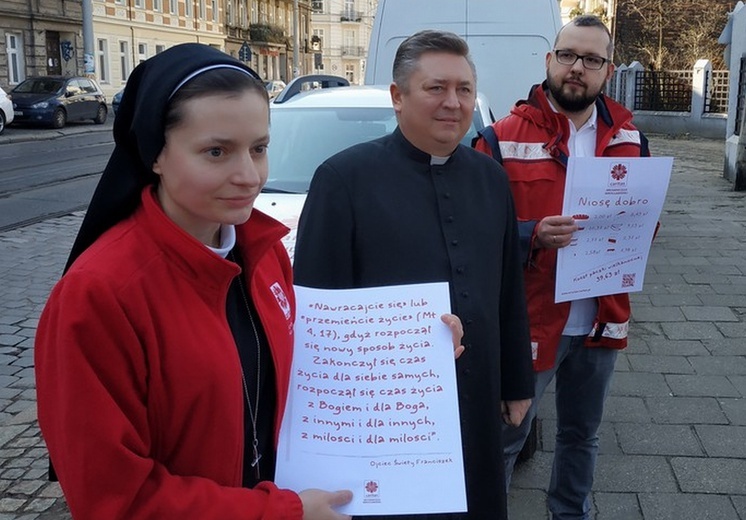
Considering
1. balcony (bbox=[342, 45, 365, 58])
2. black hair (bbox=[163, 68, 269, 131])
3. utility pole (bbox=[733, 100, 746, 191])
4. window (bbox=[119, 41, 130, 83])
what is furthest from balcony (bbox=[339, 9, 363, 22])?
black hair (bbox=[163, 68, 269, 131])

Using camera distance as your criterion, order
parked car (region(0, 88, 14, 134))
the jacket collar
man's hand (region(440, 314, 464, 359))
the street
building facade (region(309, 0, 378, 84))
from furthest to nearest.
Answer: building facade (region(309, 0, 378, 84))
parked car (region(0, 88, 14, 134))
the street
man's hand (region(440, 314, 464, 359))
the jacket collar

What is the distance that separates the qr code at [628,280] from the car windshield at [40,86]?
1032 inches

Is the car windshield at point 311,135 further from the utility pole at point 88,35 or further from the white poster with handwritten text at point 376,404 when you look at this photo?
the utility pole at point 88,35

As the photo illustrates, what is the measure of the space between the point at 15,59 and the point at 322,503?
36102 millimetres

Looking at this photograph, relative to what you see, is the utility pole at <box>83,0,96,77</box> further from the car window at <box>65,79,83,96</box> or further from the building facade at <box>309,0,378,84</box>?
the building facade at <box>309,0,378,84</box>

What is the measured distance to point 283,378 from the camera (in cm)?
177

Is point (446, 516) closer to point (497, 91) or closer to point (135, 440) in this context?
point (135, 440)

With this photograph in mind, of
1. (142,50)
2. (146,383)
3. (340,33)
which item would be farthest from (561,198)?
(340,33)

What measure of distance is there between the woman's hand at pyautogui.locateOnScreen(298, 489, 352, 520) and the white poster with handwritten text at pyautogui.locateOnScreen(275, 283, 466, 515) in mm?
35

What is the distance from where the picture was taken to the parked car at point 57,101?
2495cm

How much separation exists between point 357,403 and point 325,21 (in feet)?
308

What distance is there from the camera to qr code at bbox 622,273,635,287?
9.86 ft

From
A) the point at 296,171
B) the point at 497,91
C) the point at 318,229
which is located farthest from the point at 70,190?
the point at 318,229

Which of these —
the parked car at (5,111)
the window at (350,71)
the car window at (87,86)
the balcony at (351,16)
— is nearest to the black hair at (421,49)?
the parked car at (5,111)
